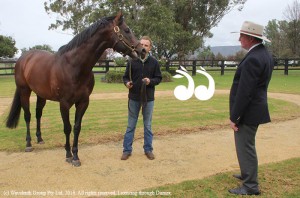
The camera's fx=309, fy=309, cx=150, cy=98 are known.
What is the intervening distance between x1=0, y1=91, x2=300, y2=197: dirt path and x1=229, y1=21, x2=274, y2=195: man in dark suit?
778mm

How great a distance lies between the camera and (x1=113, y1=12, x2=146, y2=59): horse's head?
4.39 m

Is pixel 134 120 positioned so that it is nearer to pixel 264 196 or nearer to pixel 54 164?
pixel 54 164

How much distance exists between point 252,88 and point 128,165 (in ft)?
7.29

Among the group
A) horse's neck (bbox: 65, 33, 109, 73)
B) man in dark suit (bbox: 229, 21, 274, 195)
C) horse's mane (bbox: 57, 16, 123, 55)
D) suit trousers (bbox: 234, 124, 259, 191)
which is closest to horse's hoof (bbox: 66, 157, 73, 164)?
horse's neck (bbox: 65, 33, 109, 73)

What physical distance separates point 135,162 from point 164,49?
24.9 m

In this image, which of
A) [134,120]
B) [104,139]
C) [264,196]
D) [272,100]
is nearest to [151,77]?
[134,120]

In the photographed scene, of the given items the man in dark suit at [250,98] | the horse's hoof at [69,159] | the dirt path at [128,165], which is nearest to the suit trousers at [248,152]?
the man in dark suit at [250,98]

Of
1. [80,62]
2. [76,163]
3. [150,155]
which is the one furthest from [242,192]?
[80,62]

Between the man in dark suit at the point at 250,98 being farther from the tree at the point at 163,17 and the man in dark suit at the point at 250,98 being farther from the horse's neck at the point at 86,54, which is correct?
the tree at the point at 163,17

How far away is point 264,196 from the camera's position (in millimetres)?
3498

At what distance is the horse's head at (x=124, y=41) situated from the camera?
14.4 ft

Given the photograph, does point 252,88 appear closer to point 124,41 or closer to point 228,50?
point 124,41

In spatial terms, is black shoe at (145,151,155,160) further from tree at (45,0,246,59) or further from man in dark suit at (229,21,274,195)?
tree at (45,0,246,59)

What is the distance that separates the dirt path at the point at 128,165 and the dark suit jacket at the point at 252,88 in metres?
1.19
